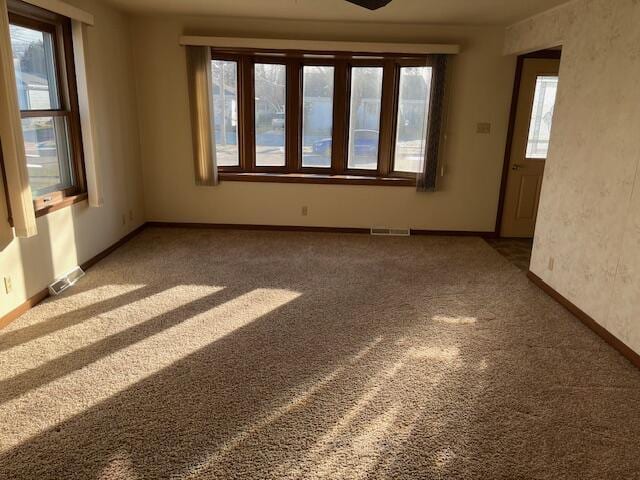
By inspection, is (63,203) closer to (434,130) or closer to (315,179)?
(315,179)

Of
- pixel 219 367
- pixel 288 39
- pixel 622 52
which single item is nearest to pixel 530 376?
pixel 219 367

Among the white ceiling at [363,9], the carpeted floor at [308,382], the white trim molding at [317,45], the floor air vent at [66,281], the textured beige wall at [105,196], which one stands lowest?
the carpeted floor at [308,382]

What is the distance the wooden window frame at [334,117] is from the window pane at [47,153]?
1.86 meters

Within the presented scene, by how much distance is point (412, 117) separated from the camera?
5.40 metres

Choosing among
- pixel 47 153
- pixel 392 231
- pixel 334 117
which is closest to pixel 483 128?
pixel 392 231

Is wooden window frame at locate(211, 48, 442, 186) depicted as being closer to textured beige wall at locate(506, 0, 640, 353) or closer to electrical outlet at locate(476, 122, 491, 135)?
electrical outlet at locate(476, 122, 491, 135)

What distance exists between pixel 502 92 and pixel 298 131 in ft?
7.79

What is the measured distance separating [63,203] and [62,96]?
910mm

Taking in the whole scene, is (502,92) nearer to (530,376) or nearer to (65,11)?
(530,376)

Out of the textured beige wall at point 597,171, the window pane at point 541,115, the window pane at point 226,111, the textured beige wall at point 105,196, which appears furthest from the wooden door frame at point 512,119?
the textured beige wall at point 105,196

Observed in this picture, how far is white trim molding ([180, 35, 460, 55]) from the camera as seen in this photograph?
4957 mm

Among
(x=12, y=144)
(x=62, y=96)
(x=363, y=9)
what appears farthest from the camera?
(x=363, y=9)

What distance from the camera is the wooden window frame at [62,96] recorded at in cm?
336

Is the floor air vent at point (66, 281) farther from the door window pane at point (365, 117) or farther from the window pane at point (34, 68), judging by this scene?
the door window pane at point (365, 117)
